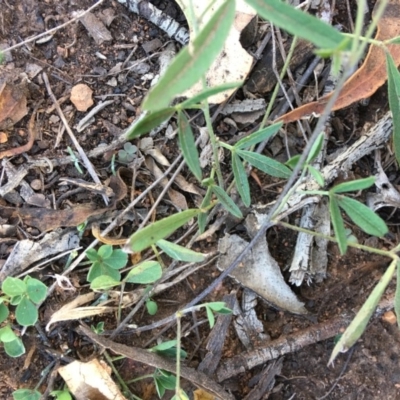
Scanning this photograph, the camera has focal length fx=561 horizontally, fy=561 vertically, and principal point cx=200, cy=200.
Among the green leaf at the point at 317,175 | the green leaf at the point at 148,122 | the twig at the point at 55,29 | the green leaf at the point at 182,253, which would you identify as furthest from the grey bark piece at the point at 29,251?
the green leaf at the point at 317,175

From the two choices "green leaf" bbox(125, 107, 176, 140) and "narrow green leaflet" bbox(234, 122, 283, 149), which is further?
"narrow green leaflet" bbox(234, 122, 283, 149)

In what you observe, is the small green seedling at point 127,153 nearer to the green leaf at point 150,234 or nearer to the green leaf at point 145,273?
the green leaf at point 145,273

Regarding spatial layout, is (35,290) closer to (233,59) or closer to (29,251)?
(29,251)

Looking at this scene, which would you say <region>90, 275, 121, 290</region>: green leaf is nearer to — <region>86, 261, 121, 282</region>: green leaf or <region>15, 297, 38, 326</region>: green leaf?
<region>86, 261, 121, 282</region>: green leaf

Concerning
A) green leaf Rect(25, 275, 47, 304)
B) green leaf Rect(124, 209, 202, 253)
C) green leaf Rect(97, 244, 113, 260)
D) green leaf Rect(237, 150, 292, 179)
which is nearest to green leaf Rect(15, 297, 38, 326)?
green leaf Rect(25, 275, 47, 304)

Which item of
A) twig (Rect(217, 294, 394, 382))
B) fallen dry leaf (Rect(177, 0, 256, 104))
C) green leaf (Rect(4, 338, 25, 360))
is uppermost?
fallen dry leaf (Rect(177, 0, 256, 104))

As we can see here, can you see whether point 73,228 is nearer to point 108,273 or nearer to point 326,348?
point 108,273
